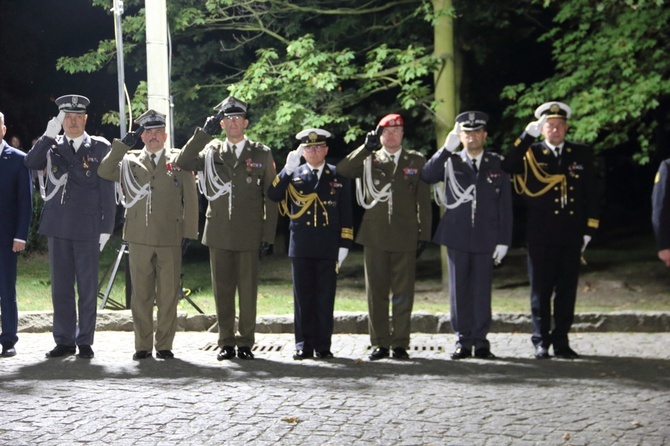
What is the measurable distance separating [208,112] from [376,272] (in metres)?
7.93

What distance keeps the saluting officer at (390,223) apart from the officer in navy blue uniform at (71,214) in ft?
6.86

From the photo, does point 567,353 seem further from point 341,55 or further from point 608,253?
point 608,253

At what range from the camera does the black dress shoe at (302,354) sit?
9766 mm

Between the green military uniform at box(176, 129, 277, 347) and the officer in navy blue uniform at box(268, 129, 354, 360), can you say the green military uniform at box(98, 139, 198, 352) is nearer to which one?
the green military uniform at box(176, 129, 277, 347)

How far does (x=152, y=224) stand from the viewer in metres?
9.84

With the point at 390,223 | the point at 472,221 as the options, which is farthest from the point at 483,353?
the point at 390,223

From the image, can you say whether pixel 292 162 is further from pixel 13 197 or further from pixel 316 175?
pixel 13 197

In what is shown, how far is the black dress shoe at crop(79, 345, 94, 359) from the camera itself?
9755 mm

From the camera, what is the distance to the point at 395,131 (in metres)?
9.98

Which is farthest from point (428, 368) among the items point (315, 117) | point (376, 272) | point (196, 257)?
point (196, 257)

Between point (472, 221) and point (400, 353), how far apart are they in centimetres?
123

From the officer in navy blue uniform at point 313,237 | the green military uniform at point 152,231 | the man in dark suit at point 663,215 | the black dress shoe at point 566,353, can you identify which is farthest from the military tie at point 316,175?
the man in dark suit at point 663,215

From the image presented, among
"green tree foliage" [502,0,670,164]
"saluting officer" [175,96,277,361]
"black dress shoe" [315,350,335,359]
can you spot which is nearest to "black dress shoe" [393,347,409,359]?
"black dress shoe" [315,350,335,359]

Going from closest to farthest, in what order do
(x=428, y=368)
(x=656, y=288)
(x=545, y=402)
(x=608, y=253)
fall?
(x=545, y=402)
(x=428, y=368)
(x=656, y=288)
(x=608, y=253)
